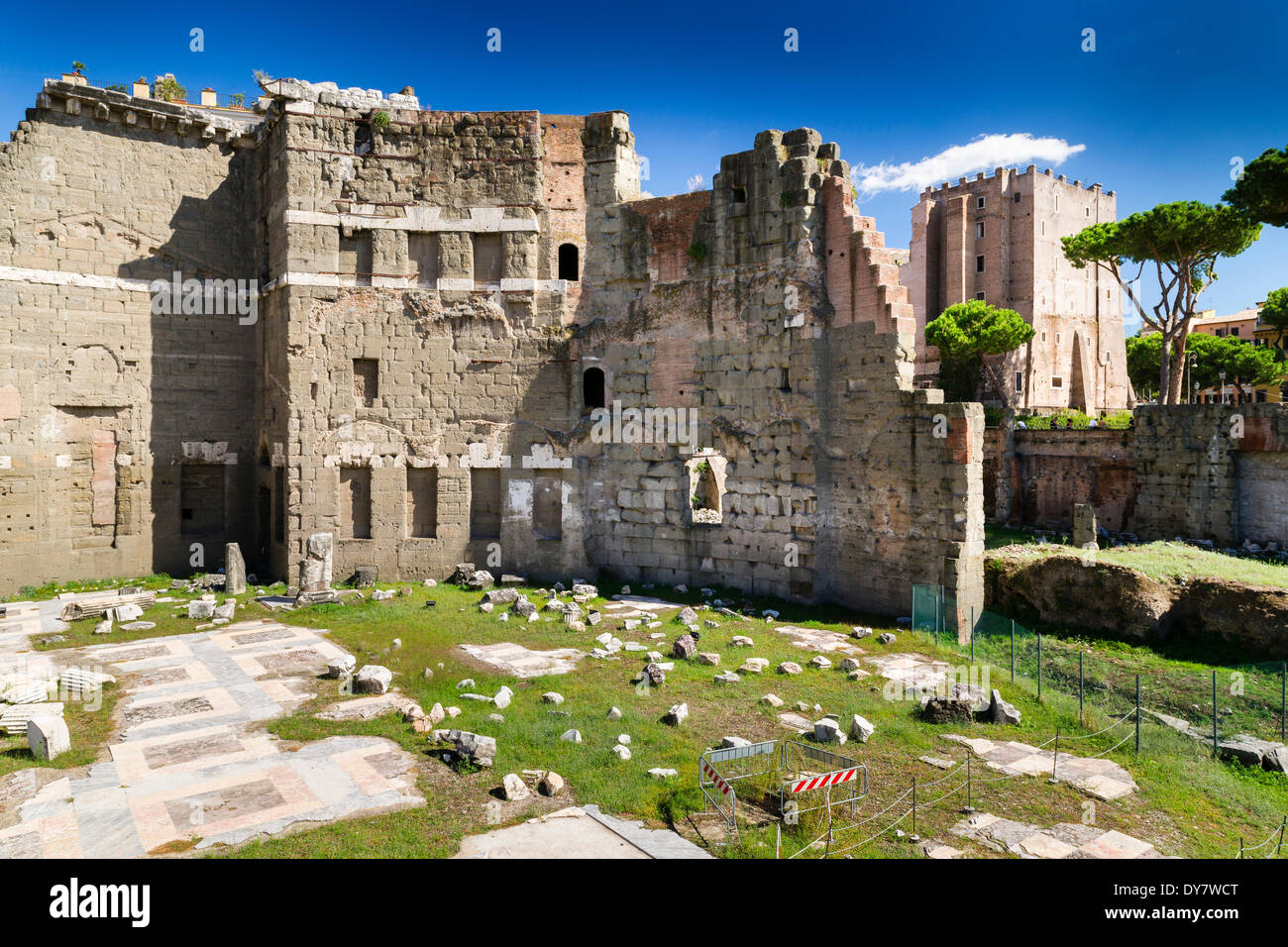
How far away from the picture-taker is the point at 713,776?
7.78m

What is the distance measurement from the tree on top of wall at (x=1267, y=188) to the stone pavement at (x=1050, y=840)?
2482 centimetres

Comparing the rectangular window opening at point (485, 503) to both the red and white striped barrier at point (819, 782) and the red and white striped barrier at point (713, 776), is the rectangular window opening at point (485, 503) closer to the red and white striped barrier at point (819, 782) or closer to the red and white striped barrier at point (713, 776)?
the red and white striped barrier at point (713, 776)

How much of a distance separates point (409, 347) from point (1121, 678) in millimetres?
15994

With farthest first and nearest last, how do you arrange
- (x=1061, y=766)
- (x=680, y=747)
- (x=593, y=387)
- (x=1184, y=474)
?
(x=1184, y=474) → (x=593, y=387) → (x=680, y=747) → (x=1061, y=766)

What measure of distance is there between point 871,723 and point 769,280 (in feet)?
33.7

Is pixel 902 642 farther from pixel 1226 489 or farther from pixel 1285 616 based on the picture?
pixel 1226 489

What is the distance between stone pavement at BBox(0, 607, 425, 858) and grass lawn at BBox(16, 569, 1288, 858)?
1.28ft

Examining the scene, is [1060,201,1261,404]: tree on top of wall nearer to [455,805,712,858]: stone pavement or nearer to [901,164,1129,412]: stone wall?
[901,164,1129,412]: stone wall

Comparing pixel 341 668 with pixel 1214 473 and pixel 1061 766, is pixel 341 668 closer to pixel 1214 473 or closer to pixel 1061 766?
pixel 1061 766

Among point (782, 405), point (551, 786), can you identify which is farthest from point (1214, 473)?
point (551, 786)

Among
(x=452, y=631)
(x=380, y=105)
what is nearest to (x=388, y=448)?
(x=452, y=631)

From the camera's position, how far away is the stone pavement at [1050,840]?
7156 millimetres

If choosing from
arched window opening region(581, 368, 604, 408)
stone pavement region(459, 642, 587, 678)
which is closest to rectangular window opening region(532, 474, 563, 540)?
arched window opening region(581, 368, 604, 408)
